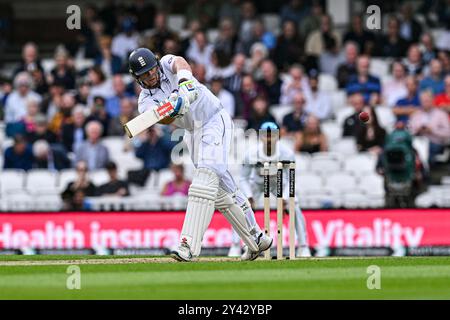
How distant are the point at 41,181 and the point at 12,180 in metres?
0.52

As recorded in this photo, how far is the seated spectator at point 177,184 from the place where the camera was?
2008 cm

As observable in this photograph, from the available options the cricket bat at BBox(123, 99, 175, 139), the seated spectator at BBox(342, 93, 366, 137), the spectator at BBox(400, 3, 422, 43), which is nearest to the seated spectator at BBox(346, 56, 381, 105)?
the seated spectator at BBox(342, 93, 366, 137)

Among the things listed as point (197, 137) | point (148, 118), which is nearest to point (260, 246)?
point (197, 137)

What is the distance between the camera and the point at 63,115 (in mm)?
22375

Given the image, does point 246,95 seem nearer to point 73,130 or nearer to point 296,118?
point 296,118

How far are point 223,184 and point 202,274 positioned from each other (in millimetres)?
1522

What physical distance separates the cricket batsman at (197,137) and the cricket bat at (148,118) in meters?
0.03

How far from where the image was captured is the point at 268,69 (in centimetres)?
2205

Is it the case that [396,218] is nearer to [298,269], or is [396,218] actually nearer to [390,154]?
[390,154]

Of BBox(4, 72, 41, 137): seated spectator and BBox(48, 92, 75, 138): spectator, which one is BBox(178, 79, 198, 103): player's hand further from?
BBox(4, 72, 41, 137): seated spectator

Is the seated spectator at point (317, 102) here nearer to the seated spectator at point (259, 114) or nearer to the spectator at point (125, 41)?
the seated spectator at point (259, 114)

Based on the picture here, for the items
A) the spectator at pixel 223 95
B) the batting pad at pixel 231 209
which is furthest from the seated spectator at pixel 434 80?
the batting pad at pixel 231 209

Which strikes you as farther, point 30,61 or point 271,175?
point 30,61

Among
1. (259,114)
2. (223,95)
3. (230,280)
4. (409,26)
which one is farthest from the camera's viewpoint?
(409,26)
